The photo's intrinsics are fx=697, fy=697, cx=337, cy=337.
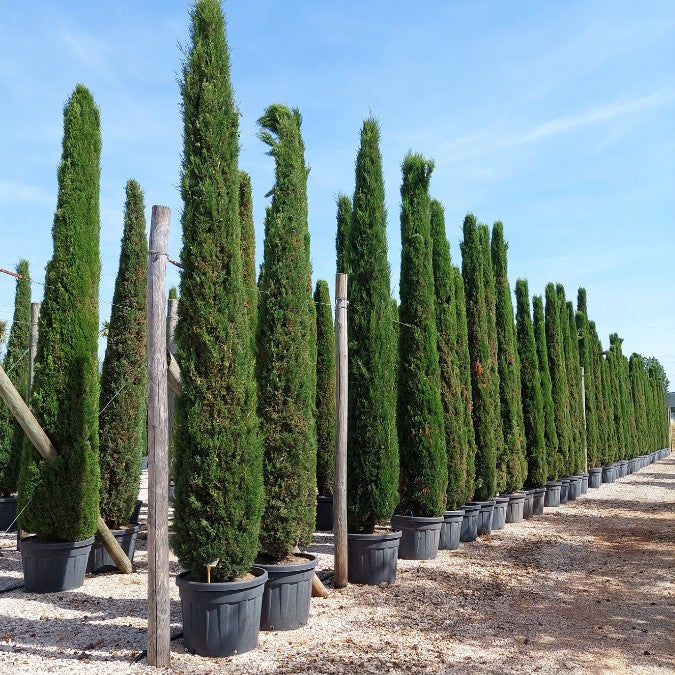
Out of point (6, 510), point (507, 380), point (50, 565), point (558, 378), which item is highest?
point (558, 378)

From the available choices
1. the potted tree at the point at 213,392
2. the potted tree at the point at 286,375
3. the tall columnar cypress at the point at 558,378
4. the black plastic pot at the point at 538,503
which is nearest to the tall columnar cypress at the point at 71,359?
the potted tree at the point at 286,375

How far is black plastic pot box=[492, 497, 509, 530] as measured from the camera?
13.1 meters

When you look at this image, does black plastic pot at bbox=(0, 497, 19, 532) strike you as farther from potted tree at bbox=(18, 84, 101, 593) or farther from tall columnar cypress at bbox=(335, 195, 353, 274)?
tall columnar cypress at bbox=(335, 195, 353, 274)

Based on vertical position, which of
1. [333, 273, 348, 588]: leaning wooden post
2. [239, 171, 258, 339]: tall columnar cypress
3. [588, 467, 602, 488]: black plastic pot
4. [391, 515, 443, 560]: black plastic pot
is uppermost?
[239, 171, 258, 339]: tall columnar cypress

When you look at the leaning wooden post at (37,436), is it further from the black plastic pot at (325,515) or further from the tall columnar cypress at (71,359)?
the black plastic pot at (325,515)

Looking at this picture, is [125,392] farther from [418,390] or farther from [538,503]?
[538,503]

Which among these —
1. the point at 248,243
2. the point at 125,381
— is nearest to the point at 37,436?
the point at 125,381

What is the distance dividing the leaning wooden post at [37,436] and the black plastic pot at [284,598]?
8.83ft

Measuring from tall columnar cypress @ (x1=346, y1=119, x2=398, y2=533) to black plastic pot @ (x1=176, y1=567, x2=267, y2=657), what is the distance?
121 inches

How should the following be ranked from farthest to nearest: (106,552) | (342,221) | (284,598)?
(342,221) < (106,552) < (284,598)

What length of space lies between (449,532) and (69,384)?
615cm

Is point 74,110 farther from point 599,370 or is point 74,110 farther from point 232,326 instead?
point 599,370

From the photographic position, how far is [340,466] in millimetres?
7930

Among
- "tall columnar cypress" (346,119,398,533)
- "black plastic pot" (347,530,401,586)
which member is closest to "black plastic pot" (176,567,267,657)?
"black plastic pot" (347,530,401,586)
